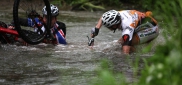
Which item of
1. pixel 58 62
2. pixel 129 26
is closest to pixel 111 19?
pixel 129 26

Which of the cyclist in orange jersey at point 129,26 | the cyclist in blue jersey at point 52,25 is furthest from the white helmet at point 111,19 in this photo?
the cyclist in blue jersey at point 52,25

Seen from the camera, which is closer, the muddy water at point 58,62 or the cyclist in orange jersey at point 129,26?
the muddy water at point 58,62

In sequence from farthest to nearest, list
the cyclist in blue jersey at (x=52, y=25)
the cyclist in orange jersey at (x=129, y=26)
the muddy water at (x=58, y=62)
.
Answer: the cyclist in blue jersey at (x=52, y=25), the cyclist in orange jersey at (x=129, y=26), the muddy water at (x=58, y=62)

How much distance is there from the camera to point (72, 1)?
74.4 ft

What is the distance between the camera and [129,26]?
9.27m

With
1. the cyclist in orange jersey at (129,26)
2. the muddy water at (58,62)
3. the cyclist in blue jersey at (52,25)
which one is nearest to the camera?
the muddy water at (58,62)

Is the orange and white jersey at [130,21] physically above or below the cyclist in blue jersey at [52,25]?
above

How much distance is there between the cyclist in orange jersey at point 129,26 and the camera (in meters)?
9.19

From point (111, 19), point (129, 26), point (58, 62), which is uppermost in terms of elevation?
point (111, 19)

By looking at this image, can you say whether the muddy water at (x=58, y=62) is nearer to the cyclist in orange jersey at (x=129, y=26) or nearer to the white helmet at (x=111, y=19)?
the cyclist in orange jersey at (x=129, y=26)

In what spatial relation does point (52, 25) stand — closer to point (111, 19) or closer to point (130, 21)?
point (111, 19)

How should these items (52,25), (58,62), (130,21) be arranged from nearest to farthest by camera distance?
(58,62), (130,21), (52,25)

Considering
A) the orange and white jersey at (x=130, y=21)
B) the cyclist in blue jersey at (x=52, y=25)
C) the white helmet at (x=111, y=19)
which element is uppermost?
the white helmet at (x=111, y=19)

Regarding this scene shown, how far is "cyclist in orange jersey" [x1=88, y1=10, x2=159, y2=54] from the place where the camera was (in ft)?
30.1
